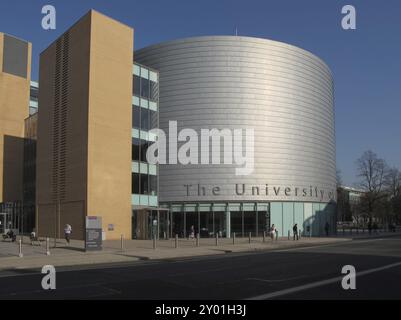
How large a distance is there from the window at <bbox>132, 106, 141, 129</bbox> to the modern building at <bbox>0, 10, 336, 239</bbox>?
29 cm

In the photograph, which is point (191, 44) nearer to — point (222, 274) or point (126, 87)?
point (126, 87)

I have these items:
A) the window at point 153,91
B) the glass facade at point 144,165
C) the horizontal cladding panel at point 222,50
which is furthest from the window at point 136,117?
the horizontal cladding panel at point 222,50

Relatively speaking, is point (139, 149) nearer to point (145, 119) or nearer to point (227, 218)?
point (145, 119)

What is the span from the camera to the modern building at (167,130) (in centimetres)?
4112

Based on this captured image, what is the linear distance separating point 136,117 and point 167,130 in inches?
310

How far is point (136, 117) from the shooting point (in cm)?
4606

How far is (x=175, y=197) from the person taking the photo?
53625 mm

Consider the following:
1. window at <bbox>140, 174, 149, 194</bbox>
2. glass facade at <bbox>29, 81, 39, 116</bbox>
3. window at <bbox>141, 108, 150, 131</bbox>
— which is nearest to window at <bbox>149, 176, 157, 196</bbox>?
window at <bbox>140, 174, 149, 194</bbox>

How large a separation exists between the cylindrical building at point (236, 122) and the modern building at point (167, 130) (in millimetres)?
113

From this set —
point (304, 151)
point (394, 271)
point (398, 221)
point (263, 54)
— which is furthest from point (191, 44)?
point (398, 221)

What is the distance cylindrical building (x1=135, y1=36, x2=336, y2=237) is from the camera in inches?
2089

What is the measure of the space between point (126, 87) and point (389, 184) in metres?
59.7

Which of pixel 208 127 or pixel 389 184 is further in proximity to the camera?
pixel 389 184

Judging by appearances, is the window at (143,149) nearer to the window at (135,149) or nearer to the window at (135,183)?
the window at (135,149)
